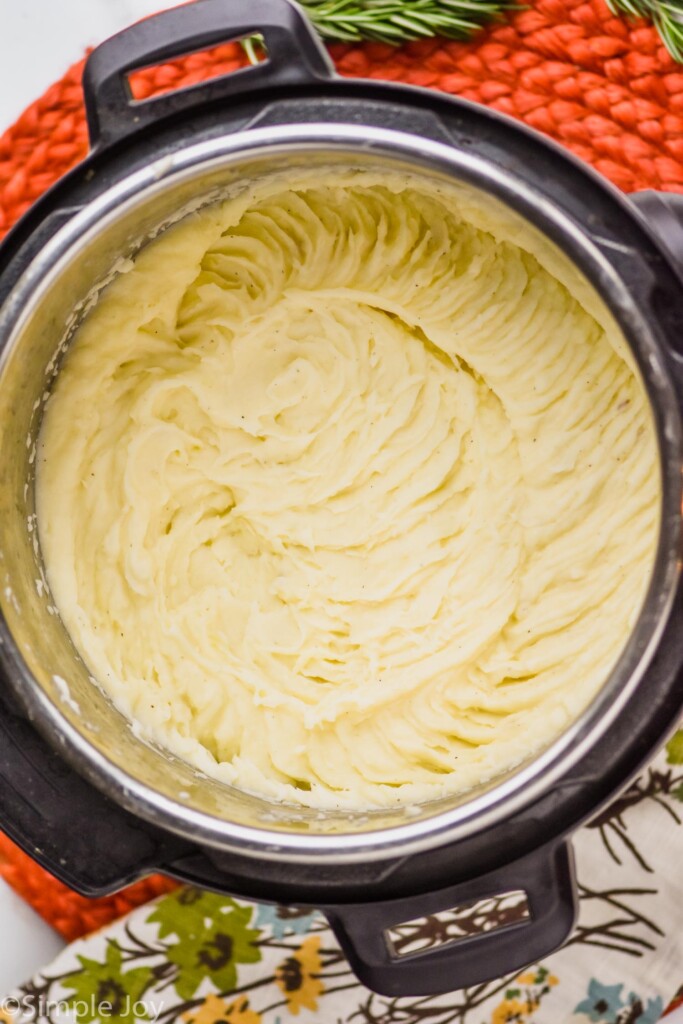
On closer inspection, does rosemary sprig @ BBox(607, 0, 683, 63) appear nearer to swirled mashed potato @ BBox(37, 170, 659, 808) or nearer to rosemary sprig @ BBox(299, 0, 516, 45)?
rosemary sprig @ BBox(299, 0, 516, 45)

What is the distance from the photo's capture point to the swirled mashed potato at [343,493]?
→ 2.86ft

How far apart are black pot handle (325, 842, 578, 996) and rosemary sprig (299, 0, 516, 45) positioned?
0.73 meters

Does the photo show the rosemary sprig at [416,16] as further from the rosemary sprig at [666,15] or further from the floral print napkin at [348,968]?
the floral print napkin at [348,968]

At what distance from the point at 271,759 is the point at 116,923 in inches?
10.6

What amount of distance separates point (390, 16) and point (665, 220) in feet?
1.20

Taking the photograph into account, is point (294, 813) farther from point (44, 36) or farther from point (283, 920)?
point (44, 36)

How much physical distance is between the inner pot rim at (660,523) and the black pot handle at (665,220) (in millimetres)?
48

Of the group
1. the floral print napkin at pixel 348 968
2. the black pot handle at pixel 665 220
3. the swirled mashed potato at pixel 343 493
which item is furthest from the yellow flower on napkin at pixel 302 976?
the black pot handle at pixel 665 220

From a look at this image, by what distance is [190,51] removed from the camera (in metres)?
0.71

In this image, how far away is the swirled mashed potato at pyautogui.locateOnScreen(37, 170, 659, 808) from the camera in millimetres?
871

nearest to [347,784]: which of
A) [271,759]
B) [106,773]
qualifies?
[271,759]

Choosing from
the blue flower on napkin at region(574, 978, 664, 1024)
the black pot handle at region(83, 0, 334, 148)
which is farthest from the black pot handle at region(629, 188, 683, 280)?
the blue flower on napkin at region(574, 978, 664, 1024)

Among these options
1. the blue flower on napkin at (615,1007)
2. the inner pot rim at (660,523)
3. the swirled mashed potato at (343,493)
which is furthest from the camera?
the blue flower on napkin at (615,1007)

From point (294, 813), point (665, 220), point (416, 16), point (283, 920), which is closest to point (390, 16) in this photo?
point (416, 16)
